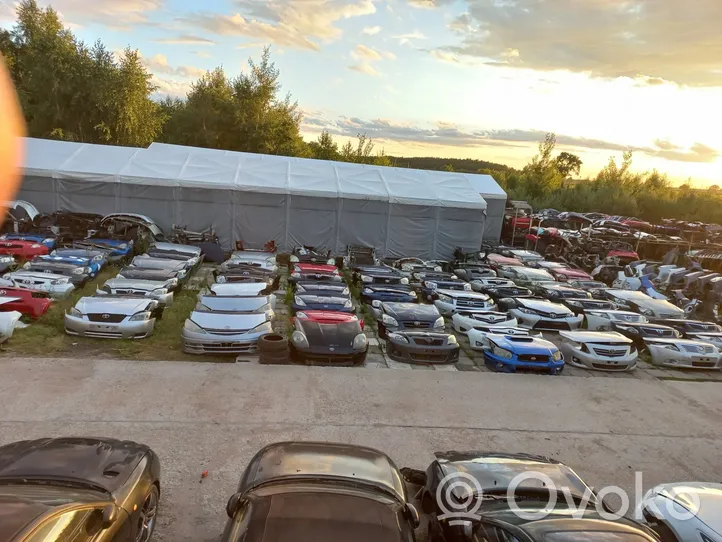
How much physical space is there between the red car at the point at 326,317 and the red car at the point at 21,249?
9211 mm

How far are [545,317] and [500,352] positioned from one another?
3075 millimetres

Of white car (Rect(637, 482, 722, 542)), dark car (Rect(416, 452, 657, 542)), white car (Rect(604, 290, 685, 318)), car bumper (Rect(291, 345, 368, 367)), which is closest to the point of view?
dark car (Rect(416, 452, 657, 542))

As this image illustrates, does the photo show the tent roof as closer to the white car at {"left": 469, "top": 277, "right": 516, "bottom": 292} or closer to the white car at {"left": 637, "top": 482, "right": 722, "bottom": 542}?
the white car at {"left": 469, "top": 277, "right": 516, "bottom": 292}

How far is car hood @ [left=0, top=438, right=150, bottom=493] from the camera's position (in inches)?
144

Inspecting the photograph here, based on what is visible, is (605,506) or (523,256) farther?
(523,256)

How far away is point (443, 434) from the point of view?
258 inches

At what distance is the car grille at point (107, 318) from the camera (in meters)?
8.97

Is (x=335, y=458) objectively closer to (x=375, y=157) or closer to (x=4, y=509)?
(x=4, y=509)

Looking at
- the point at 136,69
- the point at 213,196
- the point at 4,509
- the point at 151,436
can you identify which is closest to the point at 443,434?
the point at 151,436

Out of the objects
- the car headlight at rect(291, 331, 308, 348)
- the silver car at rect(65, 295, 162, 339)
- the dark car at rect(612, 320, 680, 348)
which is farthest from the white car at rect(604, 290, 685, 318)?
the silver car at rect(65, 295, 162, 339)

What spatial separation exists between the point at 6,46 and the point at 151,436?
42.5 m

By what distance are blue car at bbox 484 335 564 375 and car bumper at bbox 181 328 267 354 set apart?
4457mm

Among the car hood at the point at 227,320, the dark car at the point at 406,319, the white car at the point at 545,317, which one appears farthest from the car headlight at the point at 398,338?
the white car at the point at 545,317

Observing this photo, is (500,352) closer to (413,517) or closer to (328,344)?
(328,344)
